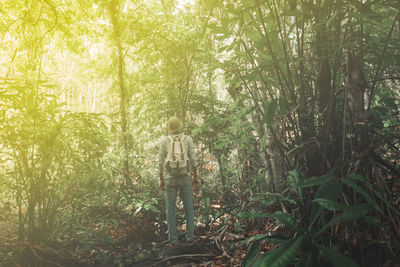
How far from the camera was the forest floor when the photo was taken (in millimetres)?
2682

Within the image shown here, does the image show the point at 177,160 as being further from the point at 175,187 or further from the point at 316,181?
the point at 316,181

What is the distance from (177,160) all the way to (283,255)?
8.40ft

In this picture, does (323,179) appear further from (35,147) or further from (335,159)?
(35,147)

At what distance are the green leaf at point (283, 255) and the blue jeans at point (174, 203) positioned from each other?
2.51 metres

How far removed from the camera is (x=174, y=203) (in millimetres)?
3734

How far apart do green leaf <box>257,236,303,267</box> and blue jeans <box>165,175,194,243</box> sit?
251cm

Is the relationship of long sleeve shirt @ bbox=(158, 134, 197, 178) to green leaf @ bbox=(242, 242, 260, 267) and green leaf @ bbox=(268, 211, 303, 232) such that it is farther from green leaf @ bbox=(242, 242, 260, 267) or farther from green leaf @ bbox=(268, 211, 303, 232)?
green leaf @ bbox=(268, 211, 303, 232)

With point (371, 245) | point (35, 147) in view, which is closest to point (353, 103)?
point (371, 245)

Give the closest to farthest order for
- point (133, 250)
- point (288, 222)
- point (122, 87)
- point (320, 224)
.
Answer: point (288, 222) < point (320, 224) < point (133, 250) < point (122, 87)

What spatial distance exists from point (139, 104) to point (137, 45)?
113 centimetres

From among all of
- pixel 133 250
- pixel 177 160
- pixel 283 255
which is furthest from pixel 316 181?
pixel 133 250

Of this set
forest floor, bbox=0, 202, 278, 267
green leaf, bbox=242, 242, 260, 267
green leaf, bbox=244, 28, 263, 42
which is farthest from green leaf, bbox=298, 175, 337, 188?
green leaf, bbox=244, 28, 263, 42

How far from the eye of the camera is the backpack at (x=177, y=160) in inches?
146

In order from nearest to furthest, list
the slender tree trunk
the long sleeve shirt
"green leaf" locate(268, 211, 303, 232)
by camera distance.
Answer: "green leaf" locate(268, 211, 303, 232) → the long sleeve shirt → the slender tree trunk
